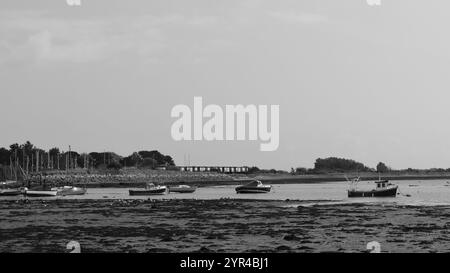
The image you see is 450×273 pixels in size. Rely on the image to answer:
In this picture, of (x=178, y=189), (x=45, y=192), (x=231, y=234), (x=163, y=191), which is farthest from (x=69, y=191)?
(x=231, y=234)

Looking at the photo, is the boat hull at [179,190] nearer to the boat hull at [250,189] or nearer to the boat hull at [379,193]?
the boat hull at [250,189]

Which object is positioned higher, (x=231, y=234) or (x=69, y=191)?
(x=231, y=234)

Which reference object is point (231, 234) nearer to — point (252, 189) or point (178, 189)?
point (252, 189)

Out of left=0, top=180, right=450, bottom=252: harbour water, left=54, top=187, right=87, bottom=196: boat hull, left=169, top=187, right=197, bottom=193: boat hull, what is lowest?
left=169, top=187, right=197, bottom=193: boat hull

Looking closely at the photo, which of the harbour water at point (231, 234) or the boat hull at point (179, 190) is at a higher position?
the harbour water at point (231, 234)

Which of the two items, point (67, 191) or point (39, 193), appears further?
point (67, 191)

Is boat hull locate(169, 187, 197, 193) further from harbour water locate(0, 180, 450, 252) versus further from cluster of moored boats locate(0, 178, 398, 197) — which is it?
harbour water locate(0, 180, 450, 252)

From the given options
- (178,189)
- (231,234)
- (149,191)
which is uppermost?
(231,234)

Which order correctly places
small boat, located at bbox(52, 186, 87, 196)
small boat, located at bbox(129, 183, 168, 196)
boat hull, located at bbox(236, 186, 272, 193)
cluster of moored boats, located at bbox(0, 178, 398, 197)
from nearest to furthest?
cluster of moored boats, located at bbox(0, 178, 398, 197) < small boat, located at bbox(52, 186, 87, 196) < small boat, located at bbox(129, 183, 168, 196) < boat hull, located at bbox(236, 186, 272, 193)

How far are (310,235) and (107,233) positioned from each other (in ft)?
30.4

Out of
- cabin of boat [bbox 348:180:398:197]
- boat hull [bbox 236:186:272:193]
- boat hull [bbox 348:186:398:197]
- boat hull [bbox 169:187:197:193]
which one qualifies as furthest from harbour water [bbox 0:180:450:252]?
boat hull [bbox 169:187:197:193]

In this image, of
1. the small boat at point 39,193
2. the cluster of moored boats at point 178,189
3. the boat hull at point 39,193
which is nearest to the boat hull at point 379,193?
the cluster of moored boats at point 178,189
